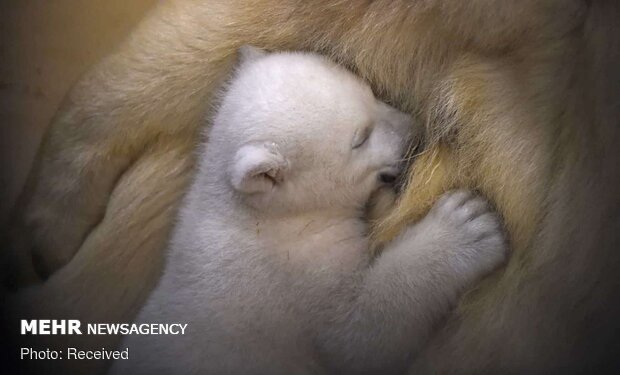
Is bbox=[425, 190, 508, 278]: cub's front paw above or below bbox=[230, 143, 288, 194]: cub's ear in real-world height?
below

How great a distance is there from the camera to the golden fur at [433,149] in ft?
3.92

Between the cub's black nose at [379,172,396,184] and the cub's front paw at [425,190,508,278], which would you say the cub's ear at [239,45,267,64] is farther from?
the cub's front paw at [425,190,508,278]

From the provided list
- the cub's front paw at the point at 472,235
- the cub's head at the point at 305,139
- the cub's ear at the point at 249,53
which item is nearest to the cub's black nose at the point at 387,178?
the cub's head at the point at 305,139

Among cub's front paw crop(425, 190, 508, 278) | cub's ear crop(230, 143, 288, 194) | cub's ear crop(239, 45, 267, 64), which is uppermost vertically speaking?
cub's ear crop(239, 45, 267, 64)

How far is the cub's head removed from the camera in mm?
1244

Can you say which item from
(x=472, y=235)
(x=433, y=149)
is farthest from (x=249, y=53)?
(x=472, y=235)

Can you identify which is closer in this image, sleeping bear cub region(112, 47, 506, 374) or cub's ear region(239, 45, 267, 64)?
sleeping bear cub region(112, 47, 506, 374)

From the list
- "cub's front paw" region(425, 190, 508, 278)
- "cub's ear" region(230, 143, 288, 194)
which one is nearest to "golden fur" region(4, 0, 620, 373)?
"cub's front paw" region(425, 190, 508, 278)

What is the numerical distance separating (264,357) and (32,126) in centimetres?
49

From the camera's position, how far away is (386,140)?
1.28 metres

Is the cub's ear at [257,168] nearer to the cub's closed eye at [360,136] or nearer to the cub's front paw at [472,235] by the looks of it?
the cub's closed eye at [360,136]

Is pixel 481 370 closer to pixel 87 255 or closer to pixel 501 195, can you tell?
pixel 501 195

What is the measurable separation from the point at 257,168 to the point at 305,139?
0.27ft

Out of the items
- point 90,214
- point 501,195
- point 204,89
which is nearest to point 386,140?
point 501,195
